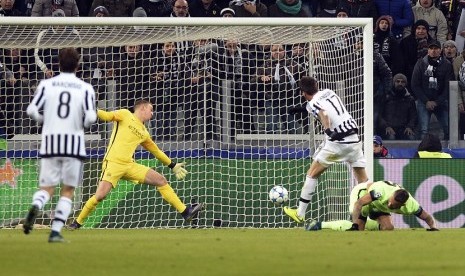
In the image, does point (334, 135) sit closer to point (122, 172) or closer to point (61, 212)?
point (122, 172)

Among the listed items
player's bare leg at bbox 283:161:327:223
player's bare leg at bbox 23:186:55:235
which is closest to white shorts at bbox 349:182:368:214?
player's bare leg at bbox 283:161:327:223

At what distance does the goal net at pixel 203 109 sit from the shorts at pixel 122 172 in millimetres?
1753

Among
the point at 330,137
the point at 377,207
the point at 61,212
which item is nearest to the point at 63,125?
the point at 61,212

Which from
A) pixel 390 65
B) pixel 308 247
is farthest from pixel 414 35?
pixel 308 247

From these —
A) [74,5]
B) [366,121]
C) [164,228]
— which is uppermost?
[74,5]

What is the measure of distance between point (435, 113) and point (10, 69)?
681 cm

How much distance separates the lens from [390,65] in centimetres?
2328

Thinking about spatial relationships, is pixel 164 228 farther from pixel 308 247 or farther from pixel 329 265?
pixel 329 265

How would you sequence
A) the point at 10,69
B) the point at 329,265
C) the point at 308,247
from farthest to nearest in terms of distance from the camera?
the point at 10,69 < the point at 308,247 < the point at 329,265

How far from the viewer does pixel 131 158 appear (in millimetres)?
19359

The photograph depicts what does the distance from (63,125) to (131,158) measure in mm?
5654

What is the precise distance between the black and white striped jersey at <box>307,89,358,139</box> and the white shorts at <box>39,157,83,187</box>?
17.5 ft

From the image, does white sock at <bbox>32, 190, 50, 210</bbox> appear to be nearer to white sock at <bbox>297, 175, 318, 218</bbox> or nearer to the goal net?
white sock at <bbox>297, 175, 318, 218</bbox>

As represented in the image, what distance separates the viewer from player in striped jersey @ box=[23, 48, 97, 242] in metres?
13.7
